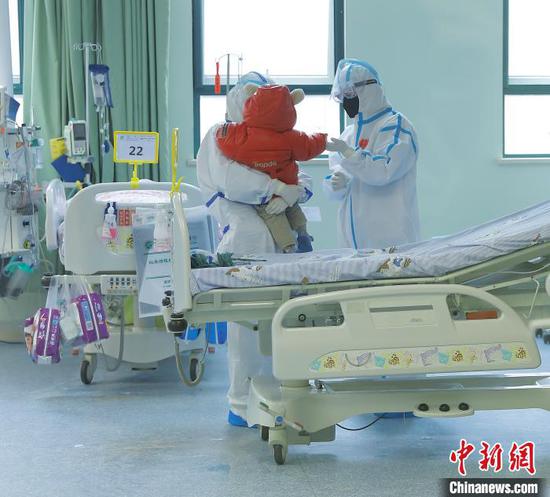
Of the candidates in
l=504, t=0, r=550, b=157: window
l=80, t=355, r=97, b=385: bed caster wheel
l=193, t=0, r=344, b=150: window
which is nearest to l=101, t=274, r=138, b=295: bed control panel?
l=80, t=355, r=97, b=385: bed caster wheel

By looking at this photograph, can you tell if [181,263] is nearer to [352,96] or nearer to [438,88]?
[352,96]

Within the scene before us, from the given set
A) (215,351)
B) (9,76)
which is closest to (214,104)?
(9,76)

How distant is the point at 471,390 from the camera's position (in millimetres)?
3084

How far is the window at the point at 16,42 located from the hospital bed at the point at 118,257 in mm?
2315

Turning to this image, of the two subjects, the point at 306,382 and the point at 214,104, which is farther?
the point at 214,104

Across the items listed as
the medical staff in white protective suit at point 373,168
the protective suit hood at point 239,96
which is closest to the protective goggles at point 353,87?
the medical staff in white protective suit at point 373,168

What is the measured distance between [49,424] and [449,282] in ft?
5.97

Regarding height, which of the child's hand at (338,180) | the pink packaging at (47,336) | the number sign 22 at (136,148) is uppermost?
the number sign 22 at (136,148)

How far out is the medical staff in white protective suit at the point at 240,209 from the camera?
11.9 feet

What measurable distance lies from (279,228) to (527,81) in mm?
4041

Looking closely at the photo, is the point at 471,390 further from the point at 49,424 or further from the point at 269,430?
the point at 49,424

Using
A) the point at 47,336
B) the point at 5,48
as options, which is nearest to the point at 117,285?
the point at 47,336

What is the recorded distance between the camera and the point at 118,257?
4551mm

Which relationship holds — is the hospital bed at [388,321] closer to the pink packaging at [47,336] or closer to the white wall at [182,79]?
the pink packaging at [47,336]
